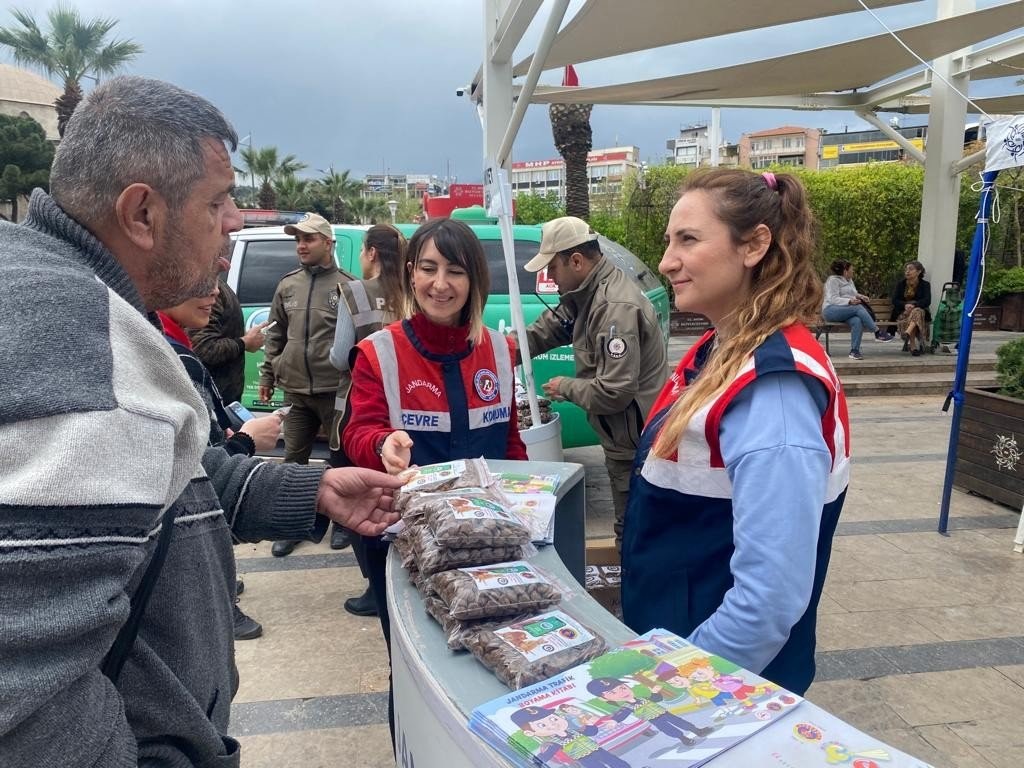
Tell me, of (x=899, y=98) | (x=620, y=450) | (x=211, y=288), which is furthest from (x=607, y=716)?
(x=899, y=98)

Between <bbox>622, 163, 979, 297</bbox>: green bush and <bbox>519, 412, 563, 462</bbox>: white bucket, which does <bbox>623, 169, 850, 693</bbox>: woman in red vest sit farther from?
<bbox>622, 163, 979, 297</bbox>: green bush

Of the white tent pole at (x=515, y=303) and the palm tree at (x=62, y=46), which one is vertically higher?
the palm tree at (x=62, y=46)

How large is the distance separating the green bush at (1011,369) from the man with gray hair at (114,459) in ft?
19.5

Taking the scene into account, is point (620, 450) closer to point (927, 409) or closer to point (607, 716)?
point (607, 716)

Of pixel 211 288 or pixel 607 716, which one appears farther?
pixel 211 288

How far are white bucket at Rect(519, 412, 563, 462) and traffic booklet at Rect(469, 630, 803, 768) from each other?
258 centimetres

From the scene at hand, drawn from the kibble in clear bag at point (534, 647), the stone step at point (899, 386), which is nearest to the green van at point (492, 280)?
the kibble in clear bag at point (534, 647)

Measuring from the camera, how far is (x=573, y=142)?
16.4 m

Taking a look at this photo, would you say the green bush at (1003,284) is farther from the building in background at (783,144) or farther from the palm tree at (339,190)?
the building in background at (783,144)

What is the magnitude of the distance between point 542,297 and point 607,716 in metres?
4.74

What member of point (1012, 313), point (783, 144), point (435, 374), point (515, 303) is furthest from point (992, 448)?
point (783, 144)

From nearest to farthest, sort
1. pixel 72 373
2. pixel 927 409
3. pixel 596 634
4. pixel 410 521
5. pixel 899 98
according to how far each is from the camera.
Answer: pixel 72 373 → pixel 596 634 → pixel 410 521 → pixel 927 409 → pixel 899 98

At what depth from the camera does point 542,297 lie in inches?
217

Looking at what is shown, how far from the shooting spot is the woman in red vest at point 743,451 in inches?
49.9
